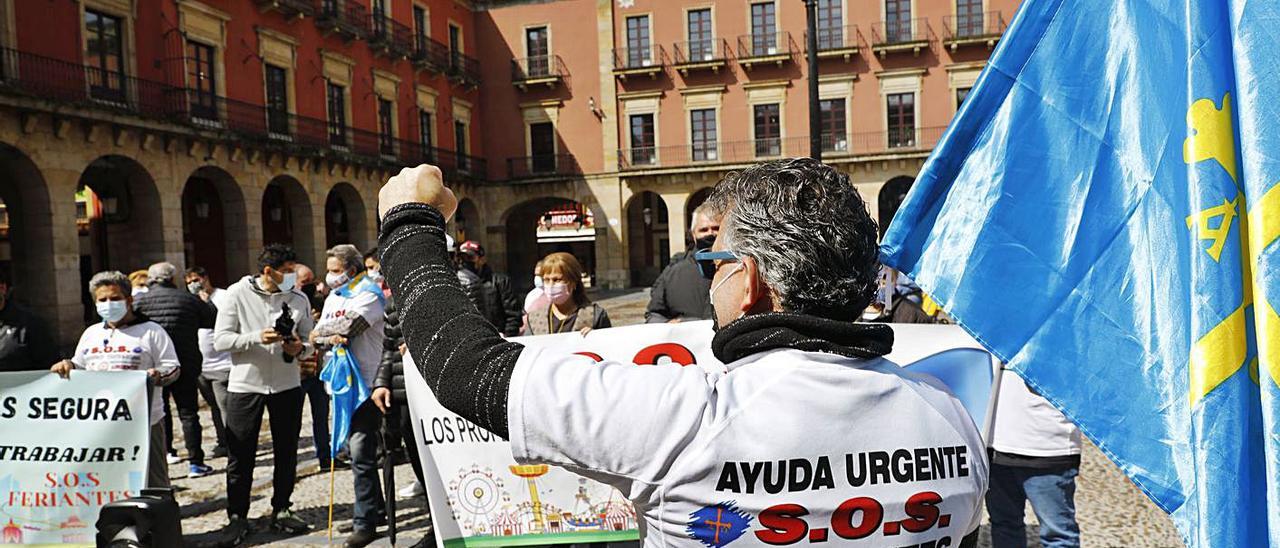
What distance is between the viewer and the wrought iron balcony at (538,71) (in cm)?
3094

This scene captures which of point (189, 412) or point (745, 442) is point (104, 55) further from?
point (745, 442)

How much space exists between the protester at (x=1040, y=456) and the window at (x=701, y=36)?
27.9 meters

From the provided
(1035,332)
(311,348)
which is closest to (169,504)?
(1035,332)

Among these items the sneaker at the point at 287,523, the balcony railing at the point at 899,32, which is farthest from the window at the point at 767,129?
the sneaker at the point at 287,523

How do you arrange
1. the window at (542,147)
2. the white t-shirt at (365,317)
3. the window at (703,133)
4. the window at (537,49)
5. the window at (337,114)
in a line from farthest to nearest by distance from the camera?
1. the window at (542,147)
2. the window at (537,49)
3. the window at (703,133)
4. the window at (337,114)
5. the white t-shirt at (365,317)

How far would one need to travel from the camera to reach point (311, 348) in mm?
5305

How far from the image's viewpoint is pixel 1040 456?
306 cm

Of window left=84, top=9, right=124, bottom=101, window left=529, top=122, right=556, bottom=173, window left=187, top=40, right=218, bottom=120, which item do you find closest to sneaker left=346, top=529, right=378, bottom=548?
window left=84, top=9, right=124, bottom=101

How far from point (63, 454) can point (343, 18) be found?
21578 millimetres

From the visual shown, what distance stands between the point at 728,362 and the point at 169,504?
1.55 m

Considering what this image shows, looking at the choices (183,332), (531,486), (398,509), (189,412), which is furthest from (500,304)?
(189,412)

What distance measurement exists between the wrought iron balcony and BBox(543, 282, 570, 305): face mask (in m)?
27.0

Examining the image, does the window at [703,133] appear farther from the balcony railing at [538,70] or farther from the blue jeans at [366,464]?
the blue jeans at [366,464]

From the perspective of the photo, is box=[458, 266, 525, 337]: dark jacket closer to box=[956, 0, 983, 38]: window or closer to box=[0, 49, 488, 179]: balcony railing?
box=[0, 49, 488, 179]: balcony railing
